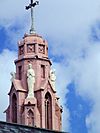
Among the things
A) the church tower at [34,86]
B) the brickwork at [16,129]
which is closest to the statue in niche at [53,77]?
the church tower at [34,86]

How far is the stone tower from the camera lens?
6412 cm

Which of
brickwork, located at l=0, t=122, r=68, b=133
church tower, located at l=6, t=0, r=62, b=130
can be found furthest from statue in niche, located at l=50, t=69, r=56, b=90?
brickwork, located at l=0, t=122, r=68, b=133

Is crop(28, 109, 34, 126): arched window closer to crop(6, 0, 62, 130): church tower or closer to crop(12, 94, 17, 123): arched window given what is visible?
crop(6, 0, 62, 130): church tower

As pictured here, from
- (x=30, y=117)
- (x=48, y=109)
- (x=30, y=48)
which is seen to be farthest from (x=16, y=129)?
(x=30, y=48)

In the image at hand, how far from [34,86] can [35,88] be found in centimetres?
24

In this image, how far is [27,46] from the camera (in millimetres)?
66062

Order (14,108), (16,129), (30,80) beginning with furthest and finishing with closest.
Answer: (14,108) → (30,80) → (16,129)

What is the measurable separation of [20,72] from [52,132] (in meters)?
54.3

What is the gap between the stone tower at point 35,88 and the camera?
210ft

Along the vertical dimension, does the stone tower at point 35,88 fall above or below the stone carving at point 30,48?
below

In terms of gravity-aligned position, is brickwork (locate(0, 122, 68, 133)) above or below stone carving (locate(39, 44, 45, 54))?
below

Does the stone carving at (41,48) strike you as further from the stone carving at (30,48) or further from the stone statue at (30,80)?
the stone statue at (30,80)

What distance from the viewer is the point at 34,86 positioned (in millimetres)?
65438

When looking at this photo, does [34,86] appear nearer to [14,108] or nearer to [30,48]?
[14,108]
